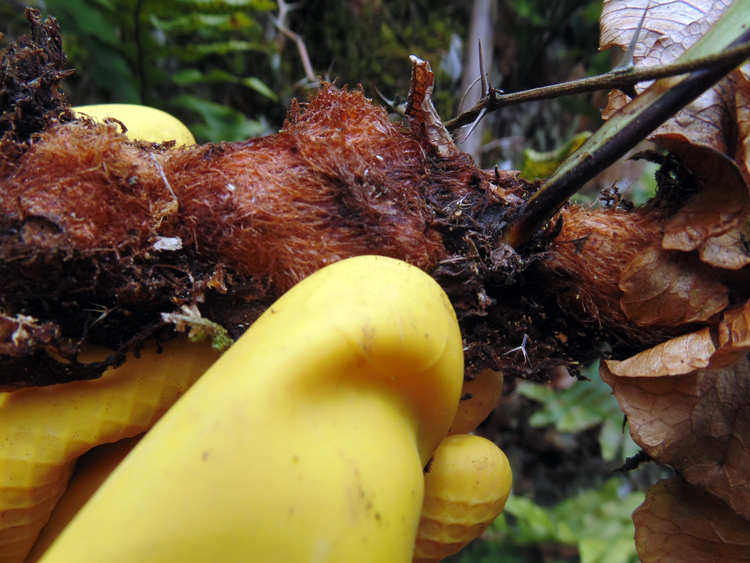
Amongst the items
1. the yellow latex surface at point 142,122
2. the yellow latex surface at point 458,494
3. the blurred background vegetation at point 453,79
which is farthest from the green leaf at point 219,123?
the yellow latex surface at point 458,494

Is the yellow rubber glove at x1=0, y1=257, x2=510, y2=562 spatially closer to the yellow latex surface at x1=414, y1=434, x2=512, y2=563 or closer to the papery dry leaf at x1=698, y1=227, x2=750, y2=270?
the yellow latex surface at x1=414, y1=434, x2=512, y2=563

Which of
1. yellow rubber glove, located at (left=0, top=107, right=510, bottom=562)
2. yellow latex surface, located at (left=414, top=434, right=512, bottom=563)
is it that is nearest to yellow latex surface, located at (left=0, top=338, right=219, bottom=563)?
yellow rubber glove, located at (left=0, top=107, right=510, bottom=562)

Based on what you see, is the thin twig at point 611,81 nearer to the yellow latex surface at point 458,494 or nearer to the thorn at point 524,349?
the thorn at point 524,349

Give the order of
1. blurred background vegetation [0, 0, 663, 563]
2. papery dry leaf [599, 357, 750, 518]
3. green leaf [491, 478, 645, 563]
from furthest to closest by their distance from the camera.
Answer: blurred background vegetation [0, 0, 663, 563] < green leaf [491, 478, 645, 563] < papery dry leaf [599, 357, 750, 518]

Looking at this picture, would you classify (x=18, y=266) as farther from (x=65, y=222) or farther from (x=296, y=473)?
(x=296, y=473)

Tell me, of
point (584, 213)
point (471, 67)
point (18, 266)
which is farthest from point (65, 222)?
point (471, 67)

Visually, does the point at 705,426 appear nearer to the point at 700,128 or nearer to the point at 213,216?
the point at 700,128
